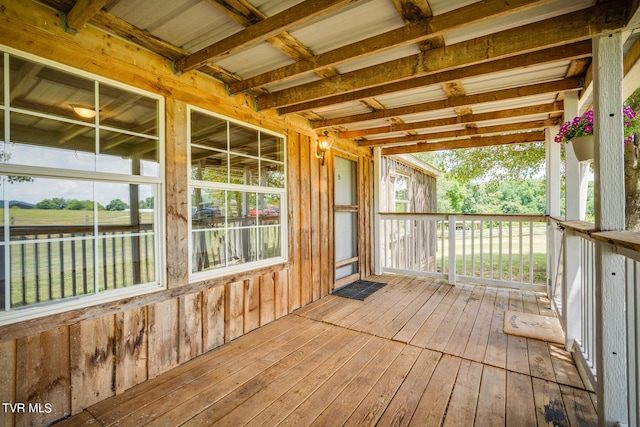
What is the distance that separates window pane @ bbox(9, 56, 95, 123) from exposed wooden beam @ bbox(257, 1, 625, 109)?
1.69 metres

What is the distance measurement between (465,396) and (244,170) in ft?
8.64

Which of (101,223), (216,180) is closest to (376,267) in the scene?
(216,180)

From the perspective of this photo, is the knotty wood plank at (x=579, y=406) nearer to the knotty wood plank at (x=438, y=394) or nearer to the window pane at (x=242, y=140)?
the knotty wood plank at (x=438, y=394)

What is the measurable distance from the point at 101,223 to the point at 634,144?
578 centimetres

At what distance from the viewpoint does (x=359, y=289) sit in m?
4.38

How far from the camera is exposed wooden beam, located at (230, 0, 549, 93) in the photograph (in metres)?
1.58

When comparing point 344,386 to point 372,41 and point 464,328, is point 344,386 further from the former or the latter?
point 372,41

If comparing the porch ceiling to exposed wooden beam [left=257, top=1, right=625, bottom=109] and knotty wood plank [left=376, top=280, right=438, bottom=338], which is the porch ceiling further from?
knotty wood plank [left=376, top=280, right=438, bottom=338]

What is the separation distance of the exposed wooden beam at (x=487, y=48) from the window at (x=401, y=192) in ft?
14.9

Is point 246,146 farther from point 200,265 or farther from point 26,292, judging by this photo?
point 26,292

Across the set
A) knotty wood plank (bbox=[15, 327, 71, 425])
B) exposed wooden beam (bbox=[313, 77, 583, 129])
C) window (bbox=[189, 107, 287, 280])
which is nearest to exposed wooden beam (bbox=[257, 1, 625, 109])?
window (bbox=[189, 107, 287, 280])

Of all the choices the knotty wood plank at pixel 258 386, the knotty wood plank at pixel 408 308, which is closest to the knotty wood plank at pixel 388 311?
the knotty wood plank at pixel 408 308

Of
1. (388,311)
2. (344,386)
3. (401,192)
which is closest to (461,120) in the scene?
(388,311)

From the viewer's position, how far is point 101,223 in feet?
6.59
